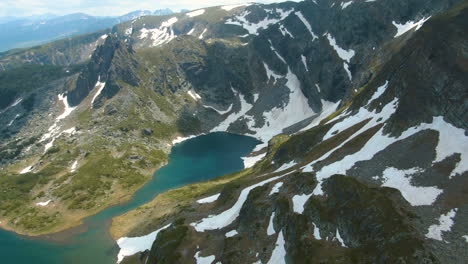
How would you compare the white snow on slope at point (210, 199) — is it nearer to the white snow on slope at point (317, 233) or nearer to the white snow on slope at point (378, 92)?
the white snow on slope at point (317, 233)

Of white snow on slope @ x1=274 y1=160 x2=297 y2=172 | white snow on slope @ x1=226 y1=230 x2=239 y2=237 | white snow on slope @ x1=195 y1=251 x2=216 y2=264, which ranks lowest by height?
white snow on slope @ x1=274 y1=160 x2=297 y2=172

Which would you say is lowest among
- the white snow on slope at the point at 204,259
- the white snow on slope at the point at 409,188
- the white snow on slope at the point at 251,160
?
the white snow on slope at the point at 251,160

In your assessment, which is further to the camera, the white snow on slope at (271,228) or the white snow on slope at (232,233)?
the white snow on slope at (232,233)

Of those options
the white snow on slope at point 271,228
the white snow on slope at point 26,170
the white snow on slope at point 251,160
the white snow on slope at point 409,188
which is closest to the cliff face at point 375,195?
the white snow on slope at point 409,188

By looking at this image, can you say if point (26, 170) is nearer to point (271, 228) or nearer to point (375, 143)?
point (271, 228)

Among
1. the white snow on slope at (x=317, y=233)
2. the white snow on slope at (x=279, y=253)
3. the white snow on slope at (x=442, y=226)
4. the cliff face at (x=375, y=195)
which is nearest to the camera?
the white snow on slope at (x=442, y=226)

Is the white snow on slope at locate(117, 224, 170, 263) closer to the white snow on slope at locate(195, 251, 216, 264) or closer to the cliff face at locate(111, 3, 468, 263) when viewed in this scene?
the cliff face at locate(111, 3, 468, 263)

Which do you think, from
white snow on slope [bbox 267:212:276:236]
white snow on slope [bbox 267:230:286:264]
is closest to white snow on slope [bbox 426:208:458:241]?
white snow on slope [bbox 267:230:286:264]
